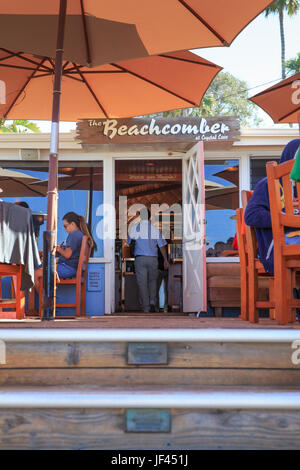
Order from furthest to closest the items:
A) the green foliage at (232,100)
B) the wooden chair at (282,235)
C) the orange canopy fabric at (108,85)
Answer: the green foliage at (232,100), the orange canopy fabric at (108,85), the wooden chair at (282,235)

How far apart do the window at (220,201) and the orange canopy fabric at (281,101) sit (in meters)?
1.84

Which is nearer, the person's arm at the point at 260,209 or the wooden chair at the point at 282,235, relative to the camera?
the wooden chair at the point at 282,235

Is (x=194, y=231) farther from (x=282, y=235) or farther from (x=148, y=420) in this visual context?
(x=148, y=420)

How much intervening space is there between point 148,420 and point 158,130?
5205 millimetres

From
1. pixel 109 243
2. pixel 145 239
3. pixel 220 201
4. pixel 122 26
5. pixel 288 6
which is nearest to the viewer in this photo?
pixel 122 26

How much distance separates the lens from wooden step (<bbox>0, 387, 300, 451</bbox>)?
181 cm

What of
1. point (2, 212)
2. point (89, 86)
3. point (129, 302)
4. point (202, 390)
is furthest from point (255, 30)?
point (202, 390)

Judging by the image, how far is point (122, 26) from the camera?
12.9 feet

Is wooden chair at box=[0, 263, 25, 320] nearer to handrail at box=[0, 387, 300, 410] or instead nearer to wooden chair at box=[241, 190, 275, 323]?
wooden chair at box=[241, 190, 275, 323]

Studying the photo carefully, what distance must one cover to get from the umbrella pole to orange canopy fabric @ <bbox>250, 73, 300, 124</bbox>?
2489 millimetres

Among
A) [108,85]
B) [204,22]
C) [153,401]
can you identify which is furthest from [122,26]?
[153,401]

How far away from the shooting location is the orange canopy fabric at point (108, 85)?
4770 mm

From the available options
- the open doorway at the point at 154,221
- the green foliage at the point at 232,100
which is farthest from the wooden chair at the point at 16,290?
the green foliage at the point at 232,100

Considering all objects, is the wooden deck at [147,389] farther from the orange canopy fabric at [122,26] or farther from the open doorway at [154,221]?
the open doorway at [154,221]
